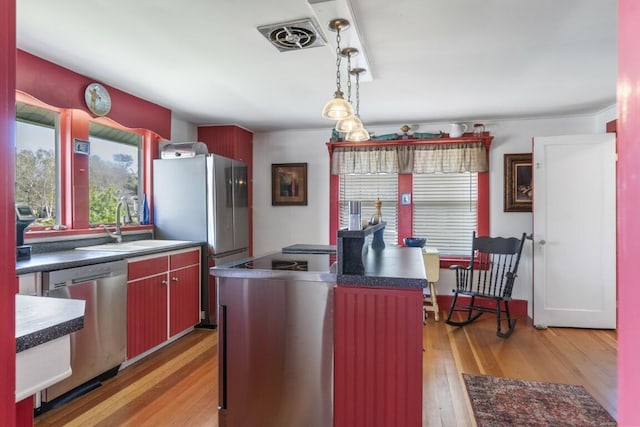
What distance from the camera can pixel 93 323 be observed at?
2.37m

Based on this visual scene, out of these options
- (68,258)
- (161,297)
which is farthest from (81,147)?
(161,297)

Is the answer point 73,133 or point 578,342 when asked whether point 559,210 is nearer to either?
point 578,342

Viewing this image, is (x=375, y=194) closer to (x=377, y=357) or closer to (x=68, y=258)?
(x=377, y=357)

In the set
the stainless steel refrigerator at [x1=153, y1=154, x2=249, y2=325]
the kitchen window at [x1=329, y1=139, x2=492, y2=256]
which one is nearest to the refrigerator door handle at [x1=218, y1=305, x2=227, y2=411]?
the stainless steel refrigerator at [x1=153, y1=154, x2=249, y2=325]

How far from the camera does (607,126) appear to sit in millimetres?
3832

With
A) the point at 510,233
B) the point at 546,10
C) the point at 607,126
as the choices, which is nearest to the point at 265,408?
the point at 546,10

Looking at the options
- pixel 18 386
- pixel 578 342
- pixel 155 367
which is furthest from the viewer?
pixel 578 342

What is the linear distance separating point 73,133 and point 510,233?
4536 millimetres

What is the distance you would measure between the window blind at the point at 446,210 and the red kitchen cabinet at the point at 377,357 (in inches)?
118

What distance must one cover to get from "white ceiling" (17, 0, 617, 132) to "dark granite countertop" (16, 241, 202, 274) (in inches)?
54.2

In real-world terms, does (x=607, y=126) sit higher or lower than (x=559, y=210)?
higher

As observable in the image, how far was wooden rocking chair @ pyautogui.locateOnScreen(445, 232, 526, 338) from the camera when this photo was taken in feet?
11.7

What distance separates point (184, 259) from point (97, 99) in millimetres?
1542

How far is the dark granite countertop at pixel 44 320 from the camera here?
818 mm
